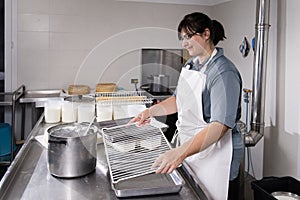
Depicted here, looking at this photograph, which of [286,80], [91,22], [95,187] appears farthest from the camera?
[91,22]

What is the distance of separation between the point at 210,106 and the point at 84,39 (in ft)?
6.61

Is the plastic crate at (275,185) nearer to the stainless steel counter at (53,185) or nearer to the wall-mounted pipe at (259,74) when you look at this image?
the wall-mounted pipe at (259,74)

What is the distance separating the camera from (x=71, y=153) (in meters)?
0.90

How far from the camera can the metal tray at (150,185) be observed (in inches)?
33.2

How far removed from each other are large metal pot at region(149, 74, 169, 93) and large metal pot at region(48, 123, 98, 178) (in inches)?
62.7

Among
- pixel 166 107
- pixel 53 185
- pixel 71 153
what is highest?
pixel 166 107

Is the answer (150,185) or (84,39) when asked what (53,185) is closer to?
(150,185)

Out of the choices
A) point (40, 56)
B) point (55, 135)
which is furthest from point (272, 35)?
point (40, 56)

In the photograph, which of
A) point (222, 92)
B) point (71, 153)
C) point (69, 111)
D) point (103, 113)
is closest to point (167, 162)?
point (71, 153)

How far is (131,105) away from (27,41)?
172 cm

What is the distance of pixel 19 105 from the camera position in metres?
2.87

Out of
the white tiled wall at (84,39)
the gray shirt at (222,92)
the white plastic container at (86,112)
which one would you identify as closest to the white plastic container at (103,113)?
the white plastic container at (86,112)

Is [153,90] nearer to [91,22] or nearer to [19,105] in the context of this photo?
[91,22]

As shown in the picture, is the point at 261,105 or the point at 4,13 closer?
the point at 261,105
